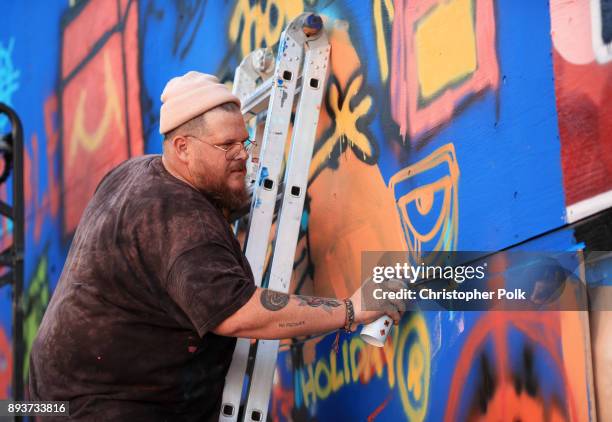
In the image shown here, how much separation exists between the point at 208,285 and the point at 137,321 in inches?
16.1

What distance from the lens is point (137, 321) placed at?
3.22m

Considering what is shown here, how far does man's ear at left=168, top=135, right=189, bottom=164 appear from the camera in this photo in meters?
3.41

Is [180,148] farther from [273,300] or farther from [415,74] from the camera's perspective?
[415,74]

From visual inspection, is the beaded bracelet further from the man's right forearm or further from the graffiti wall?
the graffiti wall

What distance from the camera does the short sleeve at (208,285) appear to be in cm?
295

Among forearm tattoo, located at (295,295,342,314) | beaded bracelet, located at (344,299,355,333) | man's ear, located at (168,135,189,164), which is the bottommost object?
beaded bracelet, located at (344,299,355,333)

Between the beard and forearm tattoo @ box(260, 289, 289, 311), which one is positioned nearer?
forearm tattoo @ box(260, 289, 289, 311)

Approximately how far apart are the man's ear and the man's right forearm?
0.64m

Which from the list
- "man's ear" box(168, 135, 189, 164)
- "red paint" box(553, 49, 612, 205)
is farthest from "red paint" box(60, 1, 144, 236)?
"red paint" box(553, 49, 612, 205)

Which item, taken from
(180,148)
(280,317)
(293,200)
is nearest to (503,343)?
(280,317)

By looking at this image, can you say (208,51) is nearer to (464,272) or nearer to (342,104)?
(342,104)

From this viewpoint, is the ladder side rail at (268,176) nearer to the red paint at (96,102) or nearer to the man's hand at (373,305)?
the man's hand at (373,305)

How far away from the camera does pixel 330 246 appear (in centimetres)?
410

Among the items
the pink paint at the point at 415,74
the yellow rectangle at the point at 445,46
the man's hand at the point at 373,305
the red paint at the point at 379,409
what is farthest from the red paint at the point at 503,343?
the yellow rectangle at the point at 445,46
